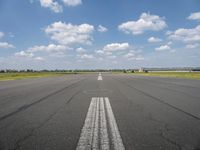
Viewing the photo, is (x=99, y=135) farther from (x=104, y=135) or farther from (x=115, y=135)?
(x=115, y=135)

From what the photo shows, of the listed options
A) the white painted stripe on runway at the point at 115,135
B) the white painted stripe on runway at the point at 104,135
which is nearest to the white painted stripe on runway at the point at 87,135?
the white painted stripe on runway at the point at 104,135

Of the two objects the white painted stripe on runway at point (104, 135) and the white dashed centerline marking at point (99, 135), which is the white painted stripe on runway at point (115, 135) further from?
the white painted stripe on runway at point (104, 135)

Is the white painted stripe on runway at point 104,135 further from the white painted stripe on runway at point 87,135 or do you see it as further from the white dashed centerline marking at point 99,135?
the white painted stripe on runway at point 87,135

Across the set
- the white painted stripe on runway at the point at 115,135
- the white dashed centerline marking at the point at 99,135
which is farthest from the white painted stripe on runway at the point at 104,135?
the white painted stripe on runway at the point at 115,135

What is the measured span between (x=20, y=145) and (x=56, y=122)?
5.35 feet

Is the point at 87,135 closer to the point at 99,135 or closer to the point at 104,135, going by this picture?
the point at 99,135

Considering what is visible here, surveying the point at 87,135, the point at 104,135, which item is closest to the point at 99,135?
the point at 104,135

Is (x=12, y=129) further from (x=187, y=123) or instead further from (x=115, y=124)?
(x=187, y=123)

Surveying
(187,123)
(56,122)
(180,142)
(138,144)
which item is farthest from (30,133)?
(187,123)

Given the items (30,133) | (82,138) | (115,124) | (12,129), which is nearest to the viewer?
(82,138)

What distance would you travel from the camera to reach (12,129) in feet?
15.0

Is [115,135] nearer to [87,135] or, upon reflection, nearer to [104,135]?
[104,135]

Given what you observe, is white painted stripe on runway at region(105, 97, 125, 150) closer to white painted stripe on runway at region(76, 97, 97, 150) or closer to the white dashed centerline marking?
the white dashed centerline marking

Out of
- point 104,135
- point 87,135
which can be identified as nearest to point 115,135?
point 104,135
